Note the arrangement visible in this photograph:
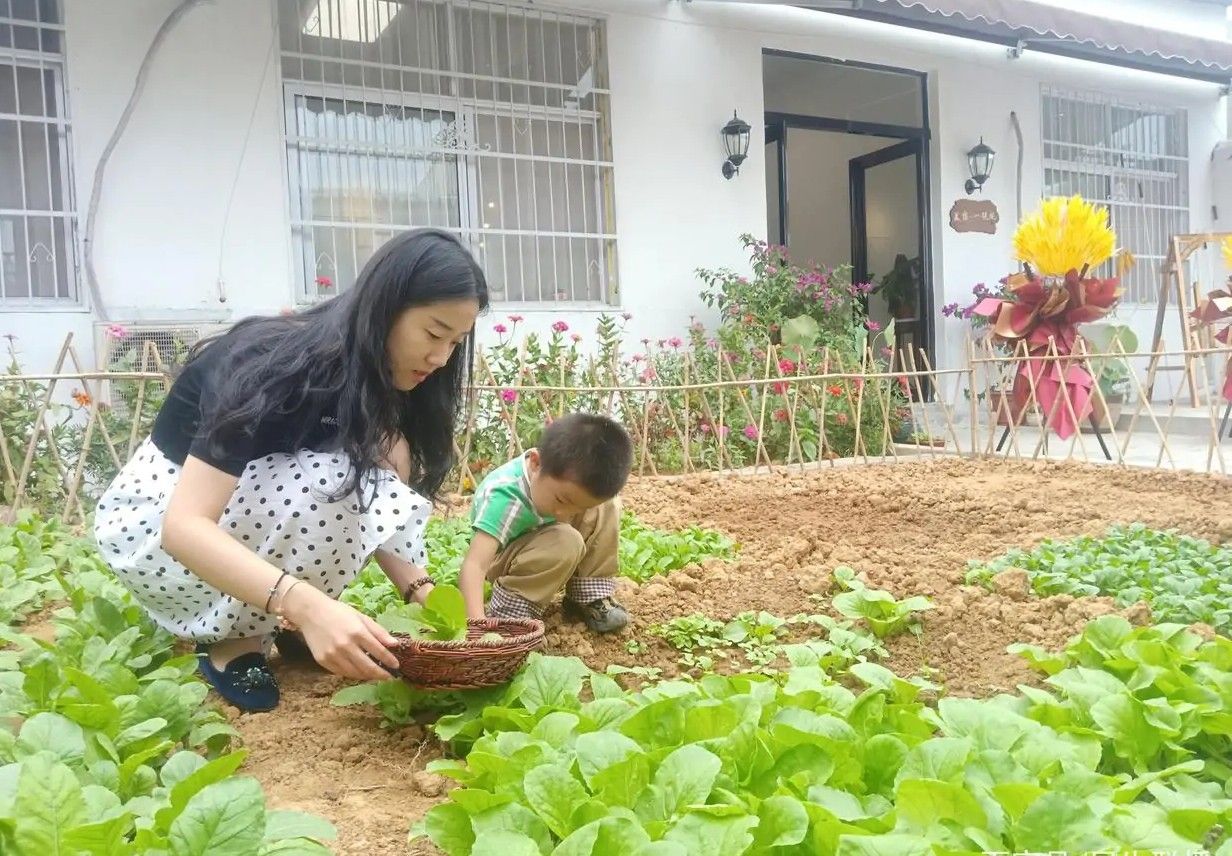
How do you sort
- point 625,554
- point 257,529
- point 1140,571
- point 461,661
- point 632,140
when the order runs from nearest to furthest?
point 461,661 → point 257,529 → point 1140,571 → point 625,554 → point 632,140

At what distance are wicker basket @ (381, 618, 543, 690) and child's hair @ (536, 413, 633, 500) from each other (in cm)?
54

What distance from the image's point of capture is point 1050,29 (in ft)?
23.1

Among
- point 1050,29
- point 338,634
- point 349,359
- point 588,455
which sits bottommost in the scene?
point 338,634

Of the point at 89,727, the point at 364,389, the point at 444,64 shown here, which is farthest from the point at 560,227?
the point at 89,727

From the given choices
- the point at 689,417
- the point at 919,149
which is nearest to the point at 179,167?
the point at 689,417

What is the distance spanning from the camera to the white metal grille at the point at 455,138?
595 cm

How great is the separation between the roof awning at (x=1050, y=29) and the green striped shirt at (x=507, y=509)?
5177 millimetres

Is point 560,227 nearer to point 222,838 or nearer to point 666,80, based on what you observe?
point 666,80

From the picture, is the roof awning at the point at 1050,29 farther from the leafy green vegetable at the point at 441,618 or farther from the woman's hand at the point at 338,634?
the woman's hand at the point at 338,634

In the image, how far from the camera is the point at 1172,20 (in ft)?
31.9

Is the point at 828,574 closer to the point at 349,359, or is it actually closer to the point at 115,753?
Answer: the point at 349,359

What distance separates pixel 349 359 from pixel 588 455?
2.20ft

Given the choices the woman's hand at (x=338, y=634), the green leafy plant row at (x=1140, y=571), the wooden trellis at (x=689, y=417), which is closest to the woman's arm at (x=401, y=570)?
the woman's hand at (x=338, y=634)

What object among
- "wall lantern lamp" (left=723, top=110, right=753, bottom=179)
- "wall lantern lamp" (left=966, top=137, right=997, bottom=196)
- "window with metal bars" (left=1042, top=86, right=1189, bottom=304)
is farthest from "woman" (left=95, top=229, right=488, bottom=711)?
"window with metal bars" (left=1042, top=86, right=1189, bottom=304)
